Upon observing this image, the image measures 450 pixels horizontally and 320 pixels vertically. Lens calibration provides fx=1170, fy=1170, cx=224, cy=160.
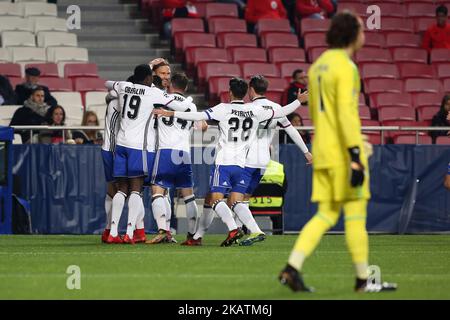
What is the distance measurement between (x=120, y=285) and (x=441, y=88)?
44.5 feet

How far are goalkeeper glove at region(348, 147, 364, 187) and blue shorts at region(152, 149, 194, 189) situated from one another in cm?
576

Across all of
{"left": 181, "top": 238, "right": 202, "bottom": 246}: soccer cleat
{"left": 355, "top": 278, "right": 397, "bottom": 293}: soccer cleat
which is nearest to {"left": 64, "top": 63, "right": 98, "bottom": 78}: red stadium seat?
{"left": 181, "top": 238, "right": 202, "bottom": 246}: soccer cleat

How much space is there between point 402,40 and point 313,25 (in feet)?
5.73

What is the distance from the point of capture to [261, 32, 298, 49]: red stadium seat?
21.3m

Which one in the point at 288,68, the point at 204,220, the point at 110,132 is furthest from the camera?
the point at 288,68

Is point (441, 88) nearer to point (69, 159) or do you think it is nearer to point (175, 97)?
point (69, 159)

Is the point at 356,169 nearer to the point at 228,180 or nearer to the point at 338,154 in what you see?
the point at 338,154

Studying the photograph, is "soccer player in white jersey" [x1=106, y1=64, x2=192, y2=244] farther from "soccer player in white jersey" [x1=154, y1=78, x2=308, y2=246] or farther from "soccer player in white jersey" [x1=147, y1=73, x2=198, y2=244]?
"soccer player in white jersey" [x1=154, y1=78, x2=308, y2=246]

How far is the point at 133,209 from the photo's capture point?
43.0 feet

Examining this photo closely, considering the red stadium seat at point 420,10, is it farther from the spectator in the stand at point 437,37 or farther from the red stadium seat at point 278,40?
the red stadium seat at point 278,40

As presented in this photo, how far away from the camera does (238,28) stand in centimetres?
2162

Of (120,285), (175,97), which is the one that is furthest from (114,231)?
(120,285)

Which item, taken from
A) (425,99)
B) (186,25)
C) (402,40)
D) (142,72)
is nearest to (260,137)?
(142,72)

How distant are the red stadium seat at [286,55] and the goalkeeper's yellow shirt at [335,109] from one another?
12926 mm
